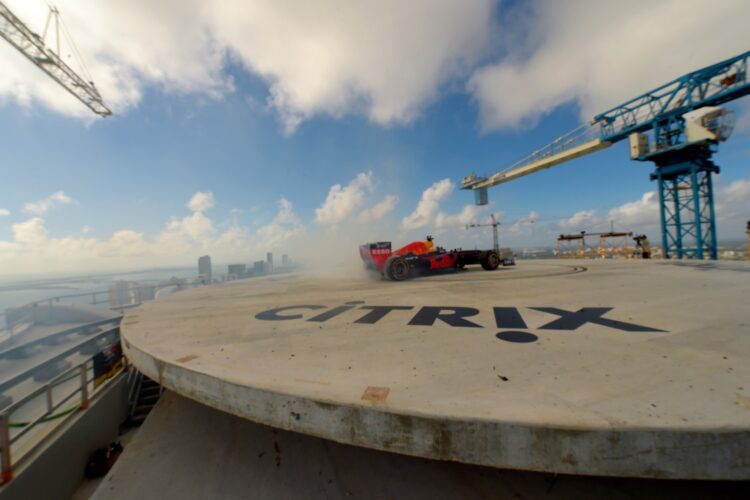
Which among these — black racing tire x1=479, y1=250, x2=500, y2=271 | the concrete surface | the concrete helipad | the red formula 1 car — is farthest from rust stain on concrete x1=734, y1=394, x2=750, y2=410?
black racing tire x1=479, y1=250, x2=500, y2=271

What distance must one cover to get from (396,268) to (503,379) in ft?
24.3

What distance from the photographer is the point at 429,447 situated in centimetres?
183

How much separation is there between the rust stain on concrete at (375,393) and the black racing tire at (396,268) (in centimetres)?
735

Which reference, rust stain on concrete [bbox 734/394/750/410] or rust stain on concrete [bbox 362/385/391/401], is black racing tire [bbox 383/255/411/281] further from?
rust stain on concrete [bbox 734/394/750/410]

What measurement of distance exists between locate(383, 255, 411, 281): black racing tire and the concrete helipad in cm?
477

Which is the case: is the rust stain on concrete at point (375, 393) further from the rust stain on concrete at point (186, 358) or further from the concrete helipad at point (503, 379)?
the rust stain on concrete at point (186, 358)

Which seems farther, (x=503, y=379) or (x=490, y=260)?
(x=490, y=260)

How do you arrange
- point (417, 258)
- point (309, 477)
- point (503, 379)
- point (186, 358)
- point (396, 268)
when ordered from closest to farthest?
point (503, 379), point (309, 477), point (186, 358), point (396, 268), point (417, 258)

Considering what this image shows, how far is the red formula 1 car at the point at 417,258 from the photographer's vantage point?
970cm

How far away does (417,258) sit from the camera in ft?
33.9

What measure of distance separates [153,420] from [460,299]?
5.75 metres

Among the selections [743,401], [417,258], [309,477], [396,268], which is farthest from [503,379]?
[417,258]

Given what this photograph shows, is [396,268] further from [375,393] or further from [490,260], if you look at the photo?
[375,393]

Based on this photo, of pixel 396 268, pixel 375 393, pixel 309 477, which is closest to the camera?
pixel 375 393
